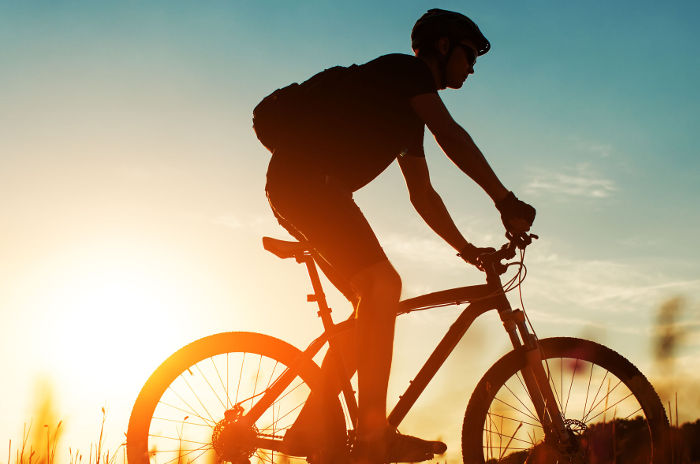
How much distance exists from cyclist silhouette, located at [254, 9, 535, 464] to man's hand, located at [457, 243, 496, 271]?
35 centimetres

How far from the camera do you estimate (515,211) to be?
3.03 metres

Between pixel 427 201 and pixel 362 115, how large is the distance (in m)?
0.86

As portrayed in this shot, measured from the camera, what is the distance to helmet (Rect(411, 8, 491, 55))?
3.41 m

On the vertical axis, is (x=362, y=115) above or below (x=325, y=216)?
above

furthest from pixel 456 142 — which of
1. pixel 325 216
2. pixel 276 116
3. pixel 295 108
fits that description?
pixel 276 116

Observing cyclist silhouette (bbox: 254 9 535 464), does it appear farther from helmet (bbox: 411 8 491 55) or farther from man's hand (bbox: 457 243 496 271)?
man's hand (bbox: 457 243 496 271)

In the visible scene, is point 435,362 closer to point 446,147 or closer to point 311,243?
point 311,243

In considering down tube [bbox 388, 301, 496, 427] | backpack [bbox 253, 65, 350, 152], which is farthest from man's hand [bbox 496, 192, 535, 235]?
backpack [bbox 253, 65, 350, 152]

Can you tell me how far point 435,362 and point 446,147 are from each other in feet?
3.83

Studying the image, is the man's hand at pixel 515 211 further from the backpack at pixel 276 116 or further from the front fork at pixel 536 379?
the backpack at pixel 276 116

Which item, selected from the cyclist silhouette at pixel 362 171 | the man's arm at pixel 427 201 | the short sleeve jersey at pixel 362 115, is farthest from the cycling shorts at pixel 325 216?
the man's arm at pixel 427 201

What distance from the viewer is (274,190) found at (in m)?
3.24

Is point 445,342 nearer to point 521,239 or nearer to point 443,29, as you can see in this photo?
point 521,239

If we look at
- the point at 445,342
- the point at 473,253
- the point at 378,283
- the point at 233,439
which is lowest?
the point at 233,439
